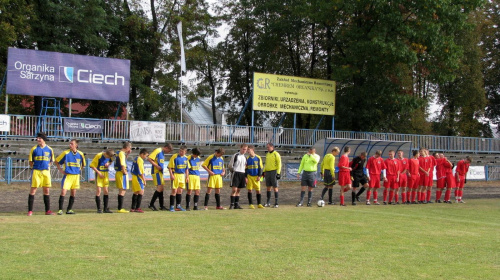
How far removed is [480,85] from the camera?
48531 mm

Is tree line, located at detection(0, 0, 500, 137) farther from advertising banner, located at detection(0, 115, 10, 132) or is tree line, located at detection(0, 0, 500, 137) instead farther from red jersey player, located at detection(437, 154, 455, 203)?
red jersey player, located at detection(437, 154, 455, 203)

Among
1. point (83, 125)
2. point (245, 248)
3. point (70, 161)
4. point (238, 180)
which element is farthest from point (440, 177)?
point (83, 125)

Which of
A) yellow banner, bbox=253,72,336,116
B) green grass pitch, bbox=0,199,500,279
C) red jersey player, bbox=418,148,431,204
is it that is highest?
yellow banner, bbox=253,72,336,116

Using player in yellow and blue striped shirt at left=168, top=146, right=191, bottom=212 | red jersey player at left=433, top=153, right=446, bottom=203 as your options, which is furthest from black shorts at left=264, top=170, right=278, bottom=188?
red jersey player at left=433, top=153, right=446, bottom=203

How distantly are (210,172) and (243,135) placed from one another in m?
15.5

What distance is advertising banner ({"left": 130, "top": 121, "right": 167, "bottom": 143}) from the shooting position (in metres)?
27.4

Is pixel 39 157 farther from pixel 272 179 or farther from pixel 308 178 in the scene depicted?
pixel 308 178

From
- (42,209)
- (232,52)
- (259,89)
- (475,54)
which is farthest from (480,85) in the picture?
(42,209)

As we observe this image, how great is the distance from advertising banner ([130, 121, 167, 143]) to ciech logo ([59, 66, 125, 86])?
2.47 m

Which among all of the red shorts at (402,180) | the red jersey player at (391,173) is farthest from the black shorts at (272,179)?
the red shorts at (402,180)

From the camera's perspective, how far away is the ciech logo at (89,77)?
26.3 meters

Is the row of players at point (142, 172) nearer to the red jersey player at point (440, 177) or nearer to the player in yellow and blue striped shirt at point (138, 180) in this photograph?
the player in yellow and blue striped shirt at point (138, 180)

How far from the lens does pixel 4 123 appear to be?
2422 centimetres

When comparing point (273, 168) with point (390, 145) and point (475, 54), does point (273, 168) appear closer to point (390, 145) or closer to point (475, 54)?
point (390, 145)
